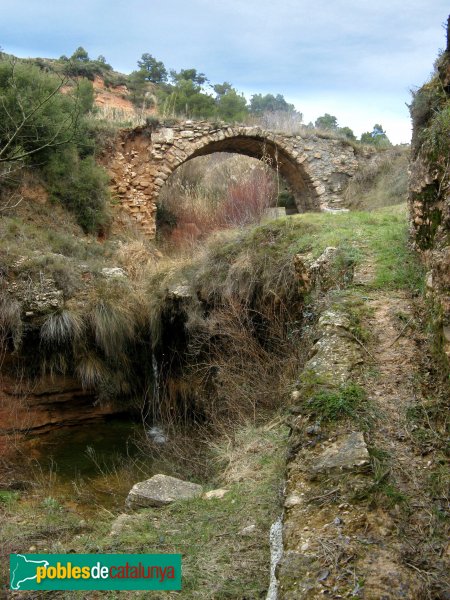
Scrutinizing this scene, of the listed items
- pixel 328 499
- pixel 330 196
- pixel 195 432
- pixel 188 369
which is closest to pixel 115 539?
pixel 328 499

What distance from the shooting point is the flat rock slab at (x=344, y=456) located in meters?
3.20

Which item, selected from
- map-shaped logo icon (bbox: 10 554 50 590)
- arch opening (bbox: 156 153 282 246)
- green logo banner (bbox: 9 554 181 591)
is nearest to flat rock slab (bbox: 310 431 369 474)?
green logo banner (bbox: 9 554 181 591)

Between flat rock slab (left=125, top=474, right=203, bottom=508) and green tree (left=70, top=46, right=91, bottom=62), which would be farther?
green tree (left=70, top=46, right=91, bottom=62)

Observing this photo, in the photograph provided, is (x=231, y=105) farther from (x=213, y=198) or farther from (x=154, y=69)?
(x=213, y=198)

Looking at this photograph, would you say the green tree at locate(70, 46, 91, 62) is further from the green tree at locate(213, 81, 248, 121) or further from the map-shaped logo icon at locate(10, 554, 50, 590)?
the map-shaped logo icon at locate(10, 554, 50, 590)

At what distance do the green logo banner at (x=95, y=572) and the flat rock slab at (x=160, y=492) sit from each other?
108cm

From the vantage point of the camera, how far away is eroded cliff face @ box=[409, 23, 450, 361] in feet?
11.5

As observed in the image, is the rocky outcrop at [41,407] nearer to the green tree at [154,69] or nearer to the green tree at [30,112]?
the green tree at [30,112]

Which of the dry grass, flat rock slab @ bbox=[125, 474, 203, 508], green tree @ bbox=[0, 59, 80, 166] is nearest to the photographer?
flat rock slab @ bbox=[125, 474, 203, 508]

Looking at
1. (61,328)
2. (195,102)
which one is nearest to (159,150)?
(61,328)

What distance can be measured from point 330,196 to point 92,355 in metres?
9.21

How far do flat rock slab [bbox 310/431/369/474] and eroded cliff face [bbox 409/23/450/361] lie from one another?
0.71 meters

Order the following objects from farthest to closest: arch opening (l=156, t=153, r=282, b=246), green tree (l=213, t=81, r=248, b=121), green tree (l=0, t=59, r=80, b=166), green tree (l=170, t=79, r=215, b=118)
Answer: green tree (l=213, t=81, r=248, b=121)
green tree (l=170, t=79, r=215, b=118)
arch opening (l=156, t=153, r=282, b=246)
green tree (l=0, t=59, r=80, b=166)

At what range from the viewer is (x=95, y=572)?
12.1 feet
